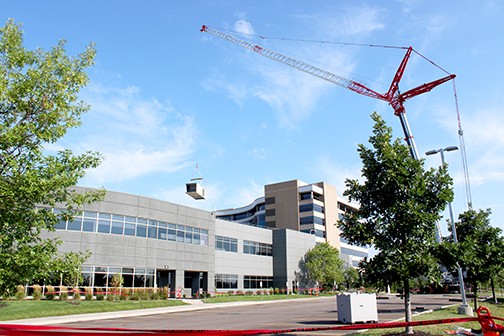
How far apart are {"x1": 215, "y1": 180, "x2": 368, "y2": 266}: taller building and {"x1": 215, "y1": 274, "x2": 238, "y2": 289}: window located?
1213 inches

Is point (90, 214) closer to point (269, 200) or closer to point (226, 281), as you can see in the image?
point (226, 281)

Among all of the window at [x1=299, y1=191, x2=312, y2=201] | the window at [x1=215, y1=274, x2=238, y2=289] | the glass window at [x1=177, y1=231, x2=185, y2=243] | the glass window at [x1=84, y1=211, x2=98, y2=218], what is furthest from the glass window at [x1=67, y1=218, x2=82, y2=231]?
the window at [x1=299, y1=191, x2=312, y2=201]

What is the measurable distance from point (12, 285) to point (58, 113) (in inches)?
150

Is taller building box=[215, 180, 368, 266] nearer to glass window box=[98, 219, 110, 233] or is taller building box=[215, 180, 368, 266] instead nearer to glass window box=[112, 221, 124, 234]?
glass window box=[112, 221, 124, 234]

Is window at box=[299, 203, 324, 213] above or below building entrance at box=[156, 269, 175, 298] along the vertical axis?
above

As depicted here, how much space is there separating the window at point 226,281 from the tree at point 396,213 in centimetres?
3782

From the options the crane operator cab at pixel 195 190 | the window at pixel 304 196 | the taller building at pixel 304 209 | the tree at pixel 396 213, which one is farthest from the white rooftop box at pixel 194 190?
the window at pixel 304 196

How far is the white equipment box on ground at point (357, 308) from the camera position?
1764 centimetres

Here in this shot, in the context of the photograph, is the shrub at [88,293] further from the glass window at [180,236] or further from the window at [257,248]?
the window at [257,248]

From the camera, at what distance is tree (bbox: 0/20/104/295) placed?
8.45m

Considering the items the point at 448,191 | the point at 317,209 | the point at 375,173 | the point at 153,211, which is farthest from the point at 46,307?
the point at 317,209

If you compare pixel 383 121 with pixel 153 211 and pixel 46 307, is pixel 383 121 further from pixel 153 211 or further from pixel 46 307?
pixel 153 211

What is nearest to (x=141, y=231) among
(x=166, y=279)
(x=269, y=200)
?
(x=166, y=279)

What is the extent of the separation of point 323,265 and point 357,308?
46.2 meters
